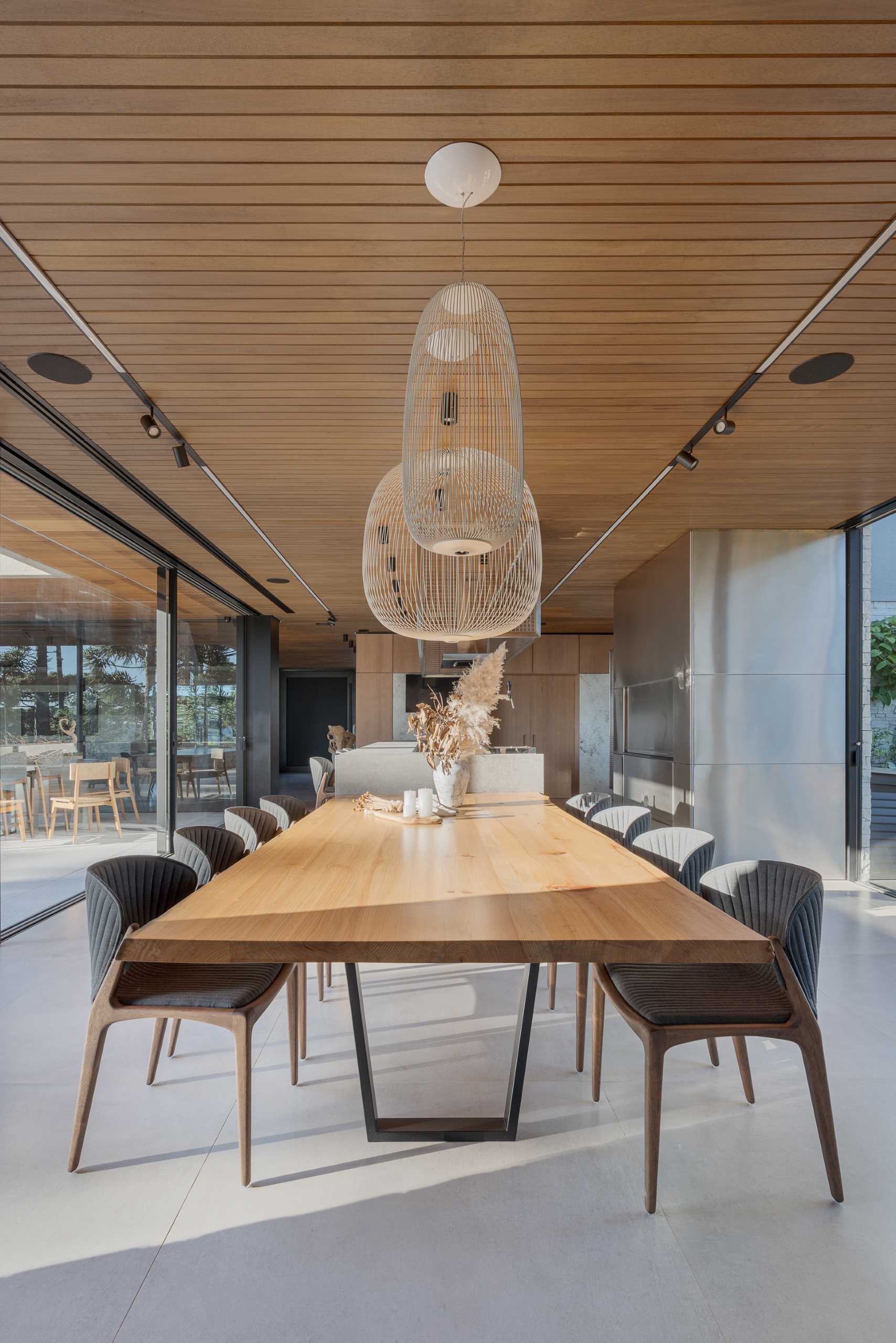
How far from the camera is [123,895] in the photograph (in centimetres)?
240

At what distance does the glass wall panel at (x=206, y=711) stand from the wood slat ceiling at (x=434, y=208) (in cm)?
356

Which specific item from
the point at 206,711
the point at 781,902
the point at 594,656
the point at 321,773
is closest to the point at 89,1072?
the point at 781,902

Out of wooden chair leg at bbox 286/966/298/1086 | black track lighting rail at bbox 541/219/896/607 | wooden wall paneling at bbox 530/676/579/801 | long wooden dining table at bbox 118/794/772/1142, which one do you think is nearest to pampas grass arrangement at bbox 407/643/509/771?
long wooden dining table at bbox 118/794/772/1142

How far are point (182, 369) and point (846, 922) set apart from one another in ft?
15.3

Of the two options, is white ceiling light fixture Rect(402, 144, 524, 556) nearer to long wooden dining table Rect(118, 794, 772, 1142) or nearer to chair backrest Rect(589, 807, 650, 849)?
long wooden dining table Rect(118, 794, 772, 1142)

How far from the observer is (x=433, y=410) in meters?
3.45

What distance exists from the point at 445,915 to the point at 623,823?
2.07 metres

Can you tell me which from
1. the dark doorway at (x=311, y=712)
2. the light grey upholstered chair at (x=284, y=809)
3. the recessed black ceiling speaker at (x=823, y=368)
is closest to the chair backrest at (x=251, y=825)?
the light grey upholstered chair at (x=284, y=809)

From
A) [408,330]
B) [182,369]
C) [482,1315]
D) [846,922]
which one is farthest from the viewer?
[846,922]

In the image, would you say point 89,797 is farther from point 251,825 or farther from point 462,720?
point 462,720

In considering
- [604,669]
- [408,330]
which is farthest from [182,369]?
[604,669]

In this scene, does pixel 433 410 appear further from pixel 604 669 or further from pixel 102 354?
pixel 604 669

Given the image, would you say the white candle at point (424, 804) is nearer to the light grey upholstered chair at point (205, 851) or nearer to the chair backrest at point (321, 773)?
the light grey upholstered chair at point (205, 851)

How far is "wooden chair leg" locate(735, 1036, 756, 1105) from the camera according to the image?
90.9 inches
